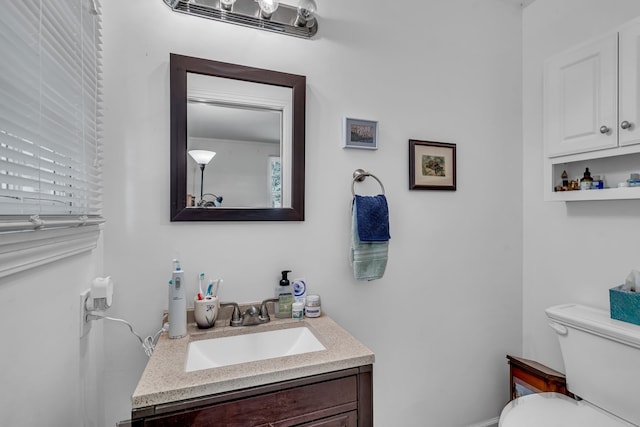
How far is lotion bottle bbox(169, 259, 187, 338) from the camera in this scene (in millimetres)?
1112

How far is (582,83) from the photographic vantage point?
147 cm

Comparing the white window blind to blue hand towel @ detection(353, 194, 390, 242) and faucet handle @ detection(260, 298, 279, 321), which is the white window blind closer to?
faucet handle @ detection(260, 298, 279, 321)

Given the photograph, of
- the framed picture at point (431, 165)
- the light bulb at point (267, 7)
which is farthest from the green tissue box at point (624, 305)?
the light bulb at point (267, 7)

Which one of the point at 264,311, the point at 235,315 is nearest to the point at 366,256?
the point at 264,311

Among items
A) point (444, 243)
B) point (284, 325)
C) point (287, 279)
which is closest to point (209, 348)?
point (284, 325)

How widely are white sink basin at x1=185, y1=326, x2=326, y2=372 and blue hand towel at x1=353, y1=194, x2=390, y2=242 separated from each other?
1.57ft

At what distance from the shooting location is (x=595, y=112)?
4.66ft

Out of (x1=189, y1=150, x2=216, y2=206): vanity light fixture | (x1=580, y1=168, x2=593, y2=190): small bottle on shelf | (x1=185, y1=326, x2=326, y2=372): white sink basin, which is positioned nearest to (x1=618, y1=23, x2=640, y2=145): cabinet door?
(x1=580, y1=168, x2=593, y2=190): small bottle on shelf

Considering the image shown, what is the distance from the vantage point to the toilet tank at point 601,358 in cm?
126

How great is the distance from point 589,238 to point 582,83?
2.47ft

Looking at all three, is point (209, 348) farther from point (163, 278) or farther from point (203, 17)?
point (203, 17)

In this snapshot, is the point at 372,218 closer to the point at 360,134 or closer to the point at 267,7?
the point at 360,134

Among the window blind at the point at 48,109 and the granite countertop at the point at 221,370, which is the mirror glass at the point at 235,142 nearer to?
the window blind at the point at 48,109

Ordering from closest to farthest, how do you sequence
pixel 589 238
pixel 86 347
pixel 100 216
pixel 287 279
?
pixel 86 347
pixel 100 216
pixel 287 279
pixel 589 238
